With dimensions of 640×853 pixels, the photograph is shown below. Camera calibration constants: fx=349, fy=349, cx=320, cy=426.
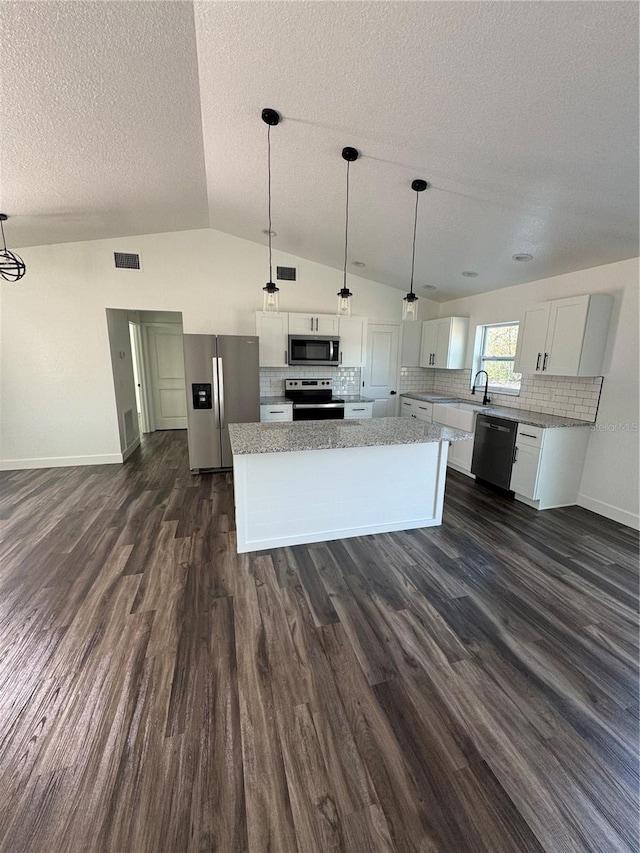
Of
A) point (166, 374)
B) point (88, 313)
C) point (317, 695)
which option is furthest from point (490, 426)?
point (166, 374)

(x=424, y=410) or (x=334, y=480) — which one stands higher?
(x=424, y=410)

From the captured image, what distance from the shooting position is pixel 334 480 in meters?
2.93

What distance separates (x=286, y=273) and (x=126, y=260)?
2127mm

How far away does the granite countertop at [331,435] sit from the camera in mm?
2518

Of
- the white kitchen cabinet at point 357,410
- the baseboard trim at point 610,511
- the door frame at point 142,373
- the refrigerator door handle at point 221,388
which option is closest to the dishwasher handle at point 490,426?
the baseboard trim at point 610,511

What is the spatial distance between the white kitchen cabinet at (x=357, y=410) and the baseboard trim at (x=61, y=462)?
333 cm

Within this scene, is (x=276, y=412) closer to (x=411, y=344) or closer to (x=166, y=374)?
(x=411, y=344)

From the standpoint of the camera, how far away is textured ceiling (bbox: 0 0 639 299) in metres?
1.57

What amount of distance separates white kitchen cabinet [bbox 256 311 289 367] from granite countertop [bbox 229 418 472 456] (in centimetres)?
195

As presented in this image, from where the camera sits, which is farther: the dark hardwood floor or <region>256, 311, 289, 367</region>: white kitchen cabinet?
<region>256, 311, 289, 367</region>: white kitchen cabinet

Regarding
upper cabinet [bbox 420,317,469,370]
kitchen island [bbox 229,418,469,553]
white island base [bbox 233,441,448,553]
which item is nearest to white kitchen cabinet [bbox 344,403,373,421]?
upper cabinet [bbox 420,317,469,370]

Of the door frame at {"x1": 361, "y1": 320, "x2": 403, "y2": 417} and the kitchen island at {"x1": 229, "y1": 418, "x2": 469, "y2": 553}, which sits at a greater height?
the door frame at {"x1": 361, "y1": 320, "x2": 403, "y2": 417}

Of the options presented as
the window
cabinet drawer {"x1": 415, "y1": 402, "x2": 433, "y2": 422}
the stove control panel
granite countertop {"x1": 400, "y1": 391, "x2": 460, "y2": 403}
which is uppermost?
the window

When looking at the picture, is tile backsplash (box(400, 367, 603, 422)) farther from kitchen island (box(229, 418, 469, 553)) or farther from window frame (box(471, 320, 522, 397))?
kitchen island (box(229, 418, 469, 553))
